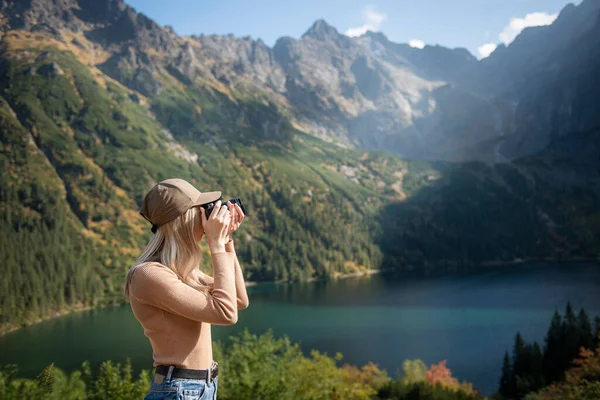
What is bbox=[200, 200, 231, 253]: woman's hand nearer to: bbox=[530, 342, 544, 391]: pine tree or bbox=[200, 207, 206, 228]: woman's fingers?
bbox=[200, 207, 206, 228]: woman's fingers

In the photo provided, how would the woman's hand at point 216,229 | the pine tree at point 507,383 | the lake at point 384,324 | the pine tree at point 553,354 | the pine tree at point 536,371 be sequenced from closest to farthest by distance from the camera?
the woman's hand at point 216,229, the pine tree at point 507,383, the pine tree at point 536,371, the pine tree at point 553,354, the lake at point 384,324

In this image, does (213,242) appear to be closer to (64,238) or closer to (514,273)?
(64,238)

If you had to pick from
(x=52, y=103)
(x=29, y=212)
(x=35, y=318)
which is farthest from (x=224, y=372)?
(x=52, y=103)

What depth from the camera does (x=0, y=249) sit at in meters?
102

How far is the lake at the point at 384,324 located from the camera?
212ft

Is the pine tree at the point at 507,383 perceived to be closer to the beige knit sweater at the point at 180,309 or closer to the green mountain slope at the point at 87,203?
the beige knit sweater at the point at 180,309

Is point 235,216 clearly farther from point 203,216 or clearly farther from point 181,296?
point 181,296

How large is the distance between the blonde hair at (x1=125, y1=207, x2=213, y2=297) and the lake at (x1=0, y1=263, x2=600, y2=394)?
58.6 m

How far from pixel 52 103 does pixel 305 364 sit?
177 metres

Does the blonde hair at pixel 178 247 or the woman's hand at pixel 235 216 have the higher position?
the woman's hand at pixel 235 216

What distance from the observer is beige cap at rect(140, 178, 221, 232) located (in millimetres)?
3547

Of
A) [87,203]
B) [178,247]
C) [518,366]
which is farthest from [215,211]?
[87,203]

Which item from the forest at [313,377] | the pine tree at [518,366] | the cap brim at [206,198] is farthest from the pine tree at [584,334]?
the cap brim at [206,198]

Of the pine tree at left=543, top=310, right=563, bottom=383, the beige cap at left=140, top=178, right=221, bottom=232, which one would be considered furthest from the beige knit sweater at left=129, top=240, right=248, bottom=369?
the pine tree at left=543, top=310, right=563, bottom=383
